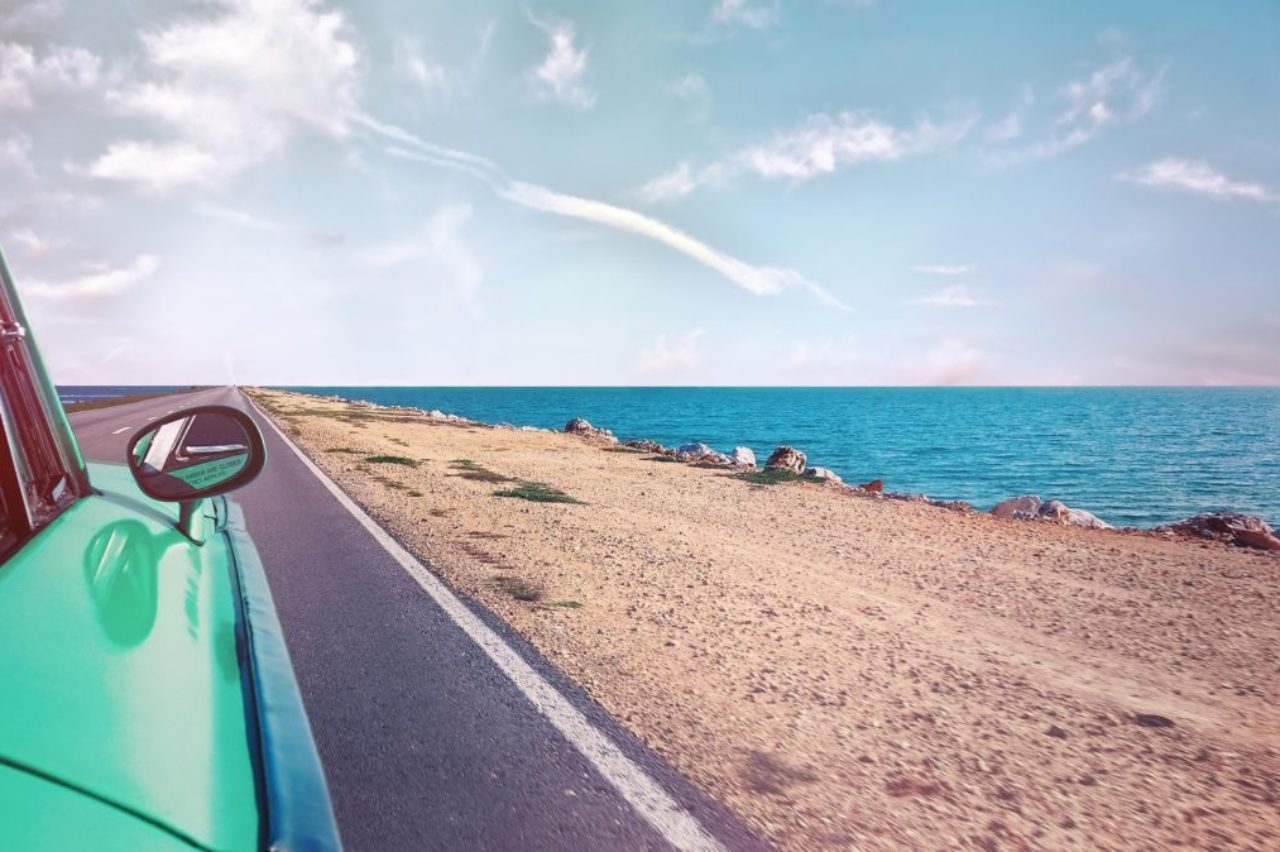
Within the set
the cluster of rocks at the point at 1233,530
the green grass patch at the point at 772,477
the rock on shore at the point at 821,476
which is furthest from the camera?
→ the rock on shore at the point at 821,476

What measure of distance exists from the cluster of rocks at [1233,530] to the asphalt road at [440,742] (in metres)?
10.3

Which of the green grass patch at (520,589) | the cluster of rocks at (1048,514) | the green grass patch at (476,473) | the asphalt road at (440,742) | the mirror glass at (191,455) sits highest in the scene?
the mirror glass at (191,455)

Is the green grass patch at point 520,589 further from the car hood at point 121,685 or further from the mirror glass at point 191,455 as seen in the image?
the car hood at point 121,685

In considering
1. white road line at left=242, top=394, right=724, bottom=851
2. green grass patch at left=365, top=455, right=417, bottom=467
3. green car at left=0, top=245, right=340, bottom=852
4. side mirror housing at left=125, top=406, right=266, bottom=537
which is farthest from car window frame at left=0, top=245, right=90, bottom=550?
green grass patch at left=365, top=455, right=417, bottom=467

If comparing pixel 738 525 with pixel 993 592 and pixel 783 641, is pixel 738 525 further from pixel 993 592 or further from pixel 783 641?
pixel 783 641

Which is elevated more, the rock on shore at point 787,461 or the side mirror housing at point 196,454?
the side mirror housing at point 196,454

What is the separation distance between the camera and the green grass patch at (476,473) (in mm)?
14930

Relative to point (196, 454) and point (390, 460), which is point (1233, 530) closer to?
point (196, 454)

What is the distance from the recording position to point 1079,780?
3.57 metres

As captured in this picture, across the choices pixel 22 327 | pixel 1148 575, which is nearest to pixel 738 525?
pixel 1148 575

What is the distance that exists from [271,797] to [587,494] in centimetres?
1191

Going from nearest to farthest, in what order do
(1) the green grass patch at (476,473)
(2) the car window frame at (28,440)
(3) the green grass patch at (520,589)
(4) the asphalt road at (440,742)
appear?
(2) the car window frame at (28,440) → (4) the asphalt road at (440,742) → (3) the green grass patch at (520,589) → (1) the green grass patch at (476,473)

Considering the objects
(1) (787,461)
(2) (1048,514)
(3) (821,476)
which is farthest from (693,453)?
(2) (1048,514)

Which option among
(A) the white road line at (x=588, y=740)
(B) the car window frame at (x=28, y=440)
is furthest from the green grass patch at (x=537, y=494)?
(B) the car window frame at (x=28, y=440)
